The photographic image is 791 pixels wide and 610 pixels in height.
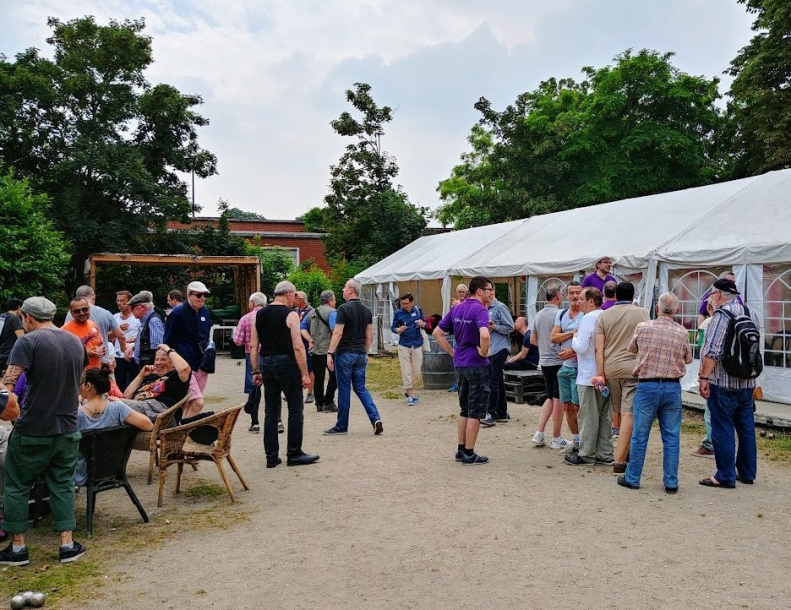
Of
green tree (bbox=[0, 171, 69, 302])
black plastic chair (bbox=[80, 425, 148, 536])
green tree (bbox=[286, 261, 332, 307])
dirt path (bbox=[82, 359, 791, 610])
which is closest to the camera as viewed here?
dirt path (bbox=[82, 359, 791, 610])

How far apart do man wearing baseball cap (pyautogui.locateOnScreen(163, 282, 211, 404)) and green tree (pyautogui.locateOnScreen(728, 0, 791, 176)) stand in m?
18.7

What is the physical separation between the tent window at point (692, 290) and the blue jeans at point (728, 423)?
5.00 metres

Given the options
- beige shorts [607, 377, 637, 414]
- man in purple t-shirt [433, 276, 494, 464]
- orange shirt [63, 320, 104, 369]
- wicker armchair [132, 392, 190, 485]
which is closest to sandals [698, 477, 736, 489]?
beige shorts [607, 377, 637, 414]

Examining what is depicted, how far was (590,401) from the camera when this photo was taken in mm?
6824

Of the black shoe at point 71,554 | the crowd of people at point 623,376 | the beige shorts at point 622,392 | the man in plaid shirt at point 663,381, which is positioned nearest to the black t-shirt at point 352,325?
the crowd of people at point 623,376

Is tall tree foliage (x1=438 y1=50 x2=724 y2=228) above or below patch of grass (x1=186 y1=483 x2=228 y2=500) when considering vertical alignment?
above

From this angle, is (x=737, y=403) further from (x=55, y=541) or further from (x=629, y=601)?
(x=55, y=541)

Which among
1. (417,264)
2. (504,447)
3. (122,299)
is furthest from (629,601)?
(417,264)

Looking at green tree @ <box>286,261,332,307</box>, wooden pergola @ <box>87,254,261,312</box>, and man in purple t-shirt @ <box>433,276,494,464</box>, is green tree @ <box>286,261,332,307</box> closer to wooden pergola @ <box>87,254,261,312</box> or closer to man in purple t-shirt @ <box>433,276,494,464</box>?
wooden pergola @ <box>87,254,261,312</box>

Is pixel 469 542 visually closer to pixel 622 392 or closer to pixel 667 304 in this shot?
pixel 622 392

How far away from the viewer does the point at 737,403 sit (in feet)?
19.8

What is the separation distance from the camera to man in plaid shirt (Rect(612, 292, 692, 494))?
5867mm

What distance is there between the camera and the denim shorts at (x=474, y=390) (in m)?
6.78

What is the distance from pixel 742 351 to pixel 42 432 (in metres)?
5.31
